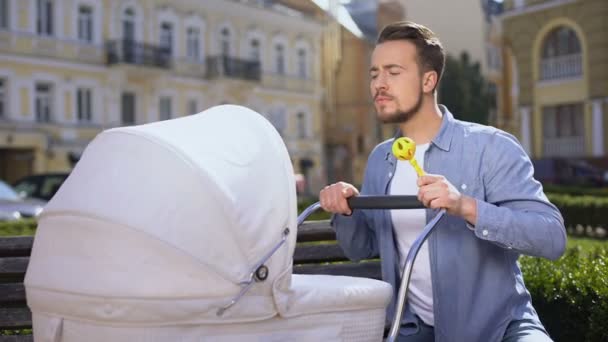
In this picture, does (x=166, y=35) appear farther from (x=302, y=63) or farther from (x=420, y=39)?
(x=420, y=39)

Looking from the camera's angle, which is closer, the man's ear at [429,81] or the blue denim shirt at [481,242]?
the blue denim shirt at [481,242]

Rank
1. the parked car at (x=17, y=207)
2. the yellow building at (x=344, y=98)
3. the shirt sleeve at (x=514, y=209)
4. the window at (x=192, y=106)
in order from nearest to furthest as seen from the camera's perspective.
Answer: the shirt sleeve at (x=514, y=209) → the parked car at (x=17, y=207) → the window at (x=192, y=106) → the yellow building at (x=344, y=98)

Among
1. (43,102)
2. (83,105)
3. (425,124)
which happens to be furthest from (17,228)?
(83,105)

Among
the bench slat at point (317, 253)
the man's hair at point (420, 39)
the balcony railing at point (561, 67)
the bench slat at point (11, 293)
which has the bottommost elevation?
the bench slat at point (11, 293)

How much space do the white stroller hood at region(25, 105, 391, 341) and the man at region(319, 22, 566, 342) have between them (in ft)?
2.33

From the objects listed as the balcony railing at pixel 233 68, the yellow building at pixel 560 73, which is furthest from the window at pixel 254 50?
the yellow building at pixel 560 73

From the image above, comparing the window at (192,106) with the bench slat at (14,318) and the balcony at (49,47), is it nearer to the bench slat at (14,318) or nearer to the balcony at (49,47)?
the balcony at (49,47)

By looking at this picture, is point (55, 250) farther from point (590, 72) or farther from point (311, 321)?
point (590, 72)

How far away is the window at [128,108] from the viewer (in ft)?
120

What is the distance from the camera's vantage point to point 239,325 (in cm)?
261

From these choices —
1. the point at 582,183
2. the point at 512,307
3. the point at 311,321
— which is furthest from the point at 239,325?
the point at 582,183

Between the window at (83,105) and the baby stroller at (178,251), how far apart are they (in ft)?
108

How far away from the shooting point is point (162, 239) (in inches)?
97.5

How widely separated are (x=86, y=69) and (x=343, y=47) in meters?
21.0
